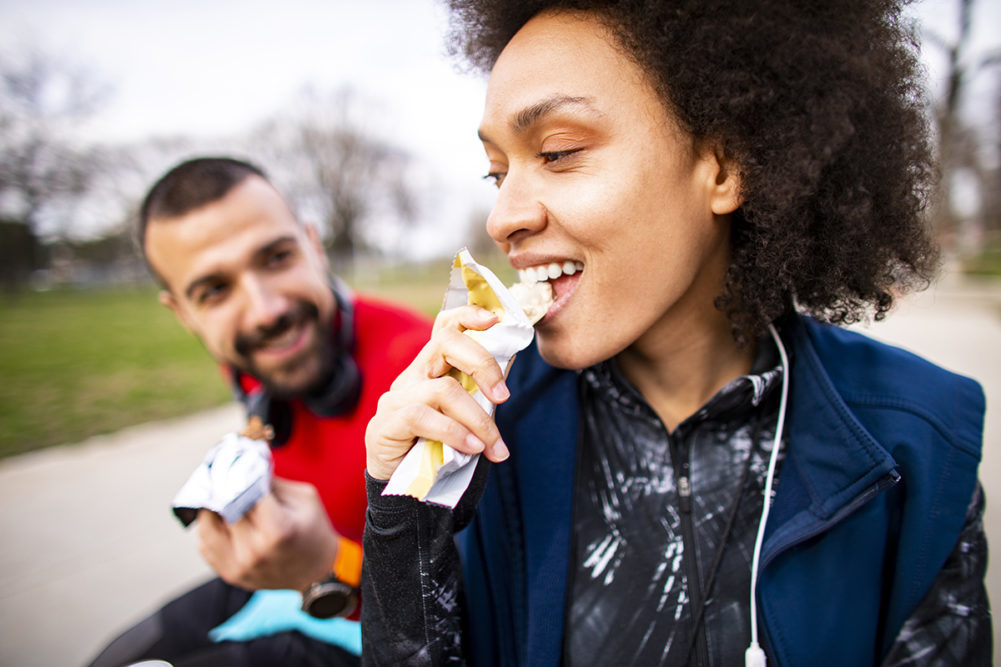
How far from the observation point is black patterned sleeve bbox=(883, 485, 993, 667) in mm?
1330

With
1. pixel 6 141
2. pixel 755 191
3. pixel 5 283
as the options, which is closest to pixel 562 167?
pixel 755 191

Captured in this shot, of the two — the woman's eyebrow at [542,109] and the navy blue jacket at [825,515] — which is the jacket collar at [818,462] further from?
the woman's eyebrow at [542,109]

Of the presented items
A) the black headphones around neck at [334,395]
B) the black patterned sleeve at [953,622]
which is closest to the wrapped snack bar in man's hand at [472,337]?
the black patterned sleeve at [953,622]

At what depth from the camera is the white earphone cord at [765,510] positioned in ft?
4.14

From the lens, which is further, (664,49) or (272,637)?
(272,637)

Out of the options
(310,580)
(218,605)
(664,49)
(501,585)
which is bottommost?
(218,605)

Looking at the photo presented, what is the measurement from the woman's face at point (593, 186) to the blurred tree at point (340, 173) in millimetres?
34719

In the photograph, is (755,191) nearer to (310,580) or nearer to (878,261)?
(878,261)

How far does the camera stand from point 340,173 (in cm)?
3531

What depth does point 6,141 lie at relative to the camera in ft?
74.3

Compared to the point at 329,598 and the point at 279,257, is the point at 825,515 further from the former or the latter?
the point at 279,257

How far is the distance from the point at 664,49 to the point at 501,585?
4.94 feet

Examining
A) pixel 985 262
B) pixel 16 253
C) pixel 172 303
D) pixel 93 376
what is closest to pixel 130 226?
pixel 16 253

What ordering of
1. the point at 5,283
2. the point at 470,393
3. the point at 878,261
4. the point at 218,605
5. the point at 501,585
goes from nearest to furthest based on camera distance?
the point at 470,393
the point at 501,585
the point at 878,261
the point at 218,605
the point at 5,283
